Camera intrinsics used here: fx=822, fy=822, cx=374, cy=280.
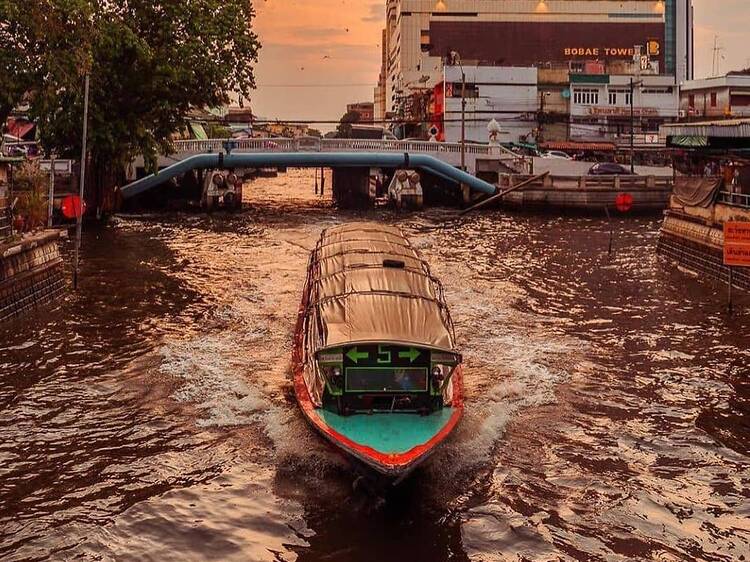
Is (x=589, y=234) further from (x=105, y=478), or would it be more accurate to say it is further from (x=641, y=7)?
(x=641, y=7)

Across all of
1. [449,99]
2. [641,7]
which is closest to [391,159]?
[449,99]

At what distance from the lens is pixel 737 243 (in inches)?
795

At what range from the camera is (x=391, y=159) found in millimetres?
48094

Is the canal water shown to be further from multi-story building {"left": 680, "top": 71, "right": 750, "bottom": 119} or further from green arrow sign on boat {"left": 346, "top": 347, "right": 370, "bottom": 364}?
multi-story building {"left": 680, "top": 71, "right": 750, "bottom": 119}

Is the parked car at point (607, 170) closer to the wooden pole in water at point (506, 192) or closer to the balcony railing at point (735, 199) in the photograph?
the wooden pole in water at point (506, 192)

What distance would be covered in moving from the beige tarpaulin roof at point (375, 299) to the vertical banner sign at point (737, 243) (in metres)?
8.38

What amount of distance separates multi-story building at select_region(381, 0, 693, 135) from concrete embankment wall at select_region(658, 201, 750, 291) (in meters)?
44.3

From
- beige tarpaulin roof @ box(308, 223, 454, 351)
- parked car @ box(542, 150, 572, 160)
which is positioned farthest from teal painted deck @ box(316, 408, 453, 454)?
parked car @ box(542, 150, 572, 160)

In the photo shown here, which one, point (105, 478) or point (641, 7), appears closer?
point (105, 478)

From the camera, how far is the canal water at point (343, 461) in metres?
10.4

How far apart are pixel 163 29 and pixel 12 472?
29.2m

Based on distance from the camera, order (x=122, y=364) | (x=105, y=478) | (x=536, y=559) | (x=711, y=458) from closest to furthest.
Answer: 1. (x=536, y=559)
2. (x=105, y=478)
3. (x=711, y=458)
4. (x=122, y=364)

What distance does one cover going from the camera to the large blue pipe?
153 feet

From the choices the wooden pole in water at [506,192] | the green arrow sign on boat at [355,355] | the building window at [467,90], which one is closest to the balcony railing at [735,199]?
the green arrow sign on boat at [355,355]
